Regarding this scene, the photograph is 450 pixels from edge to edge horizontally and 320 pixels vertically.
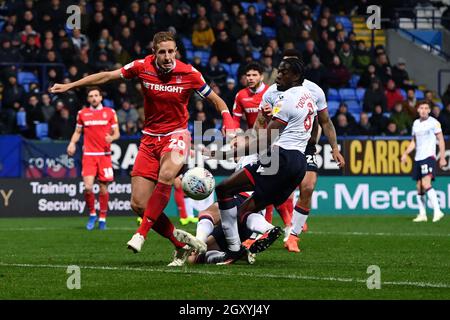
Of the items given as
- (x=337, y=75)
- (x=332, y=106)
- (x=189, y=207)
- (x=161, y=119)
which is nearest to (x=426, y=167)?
(x=189, y=207)

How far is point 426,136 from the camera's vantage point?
2359cm

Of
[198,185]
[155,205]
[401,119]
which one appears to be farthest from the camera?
[401,119]

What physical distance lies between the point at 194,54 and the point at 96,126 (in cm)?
929

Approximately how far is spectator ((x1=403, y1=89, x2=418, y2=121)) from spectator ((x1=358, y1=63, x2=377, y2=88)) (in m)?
1.10

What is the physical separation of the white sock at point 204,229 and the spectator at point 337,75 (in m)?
18.1

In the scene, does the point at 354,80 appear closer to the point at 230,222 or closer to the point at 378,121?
the point at 378,121

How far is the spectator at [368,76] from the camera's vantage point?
30969 mm

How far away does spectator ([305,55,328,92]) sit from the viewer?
29453 mm

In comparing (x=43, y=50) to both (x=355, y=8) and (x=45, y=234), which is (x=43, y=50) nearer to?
(x=45, y=234)

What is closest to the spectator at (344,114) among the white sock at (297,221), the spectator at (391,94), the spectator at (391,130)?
the spectator at (391,130)

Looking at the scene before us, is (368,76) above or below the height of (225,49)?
below
